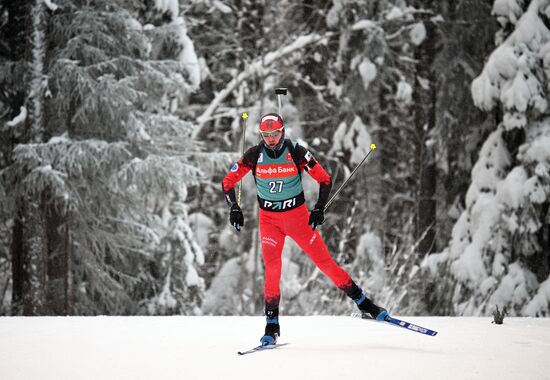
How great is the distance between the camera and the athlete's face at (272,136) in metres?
6.88

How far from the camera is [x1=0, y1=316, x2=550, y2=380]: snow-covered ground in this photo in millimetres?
5305

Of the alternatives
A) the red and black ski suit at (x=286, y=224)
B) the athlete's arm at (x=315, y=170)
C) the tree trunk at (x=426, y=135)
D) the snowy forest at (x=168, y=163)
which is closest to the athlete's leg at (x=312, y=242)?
the red and black ski suit at (x=286, y=224)

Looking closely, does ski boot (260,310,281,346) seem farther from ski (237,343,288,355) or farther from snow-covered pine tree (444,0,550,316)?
snow-covered pine tree (444,0,550,316)

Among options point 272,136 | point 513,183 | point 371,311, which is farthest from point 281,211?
point 513,183

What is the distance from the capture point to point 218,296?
21125 millimetres

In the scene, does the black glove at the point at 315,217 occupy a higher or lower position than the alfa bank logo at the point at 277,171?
lower

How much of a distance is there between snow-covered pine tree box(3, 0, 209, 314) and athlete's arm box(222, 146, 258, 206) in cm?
629

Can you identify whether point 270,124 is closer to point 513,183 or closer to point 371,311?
point 371,311

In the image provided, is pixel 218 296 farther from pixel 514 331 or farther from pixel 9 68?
pixel 514 331

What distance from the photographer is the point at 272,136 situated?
689 centimetres

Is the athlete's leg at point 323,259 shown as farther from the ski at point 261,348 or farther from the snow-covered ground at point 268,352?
the ski at point 261,348

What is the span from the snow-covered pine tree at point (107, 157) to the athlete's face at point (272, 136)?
Result: 22.2 feet

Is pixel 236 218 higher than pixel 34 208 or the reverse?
higher

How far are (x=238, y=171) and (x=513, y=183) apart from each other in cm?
765
